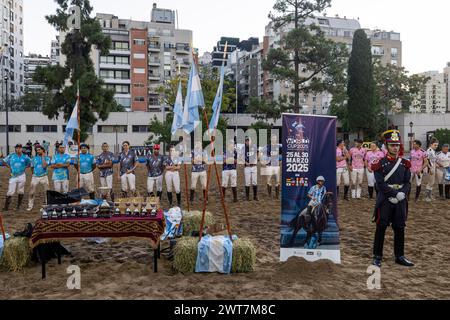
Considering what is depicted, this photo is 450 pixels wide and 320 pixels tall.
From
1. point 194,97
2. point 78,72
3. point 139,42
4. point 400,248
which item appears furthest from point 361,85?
point 139,42

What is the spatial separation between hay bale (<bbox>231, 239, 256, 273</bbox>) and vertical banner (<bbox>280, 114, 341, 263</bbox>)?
1.87 ft

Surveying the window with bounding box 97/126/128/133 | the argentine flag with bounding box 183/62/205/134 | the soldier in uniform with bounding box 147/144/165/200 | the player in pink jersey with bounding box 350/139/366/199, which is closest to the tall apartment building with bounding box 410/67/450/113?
the window with bounding box 97/126/128/133

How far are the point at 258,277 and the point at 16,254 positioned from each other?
427cm

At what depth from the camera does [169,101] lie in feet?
163

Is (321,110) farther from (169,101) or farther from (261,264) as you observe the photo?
(261,264)

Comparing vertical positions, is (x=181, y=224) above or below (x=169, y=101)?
below

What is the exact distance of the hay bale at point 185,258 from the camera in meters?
7.21

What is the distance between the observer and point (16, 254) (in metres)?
7.40

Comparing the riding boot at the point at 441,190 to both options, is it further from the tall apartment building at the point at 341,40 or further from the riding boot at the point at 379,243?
the tall apartment building at the point at 341,40

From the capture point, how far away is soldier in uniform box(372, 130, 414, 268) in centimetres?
744

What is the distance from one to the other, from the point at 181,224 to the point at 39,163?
647cm

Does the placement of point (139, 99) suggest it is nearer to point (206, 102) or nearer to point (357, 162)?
point (206, 102)

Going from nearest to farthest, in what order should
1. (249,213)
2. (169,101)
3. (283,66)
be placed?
1. (249,213)
2. (283,66)
3. (169,101)
